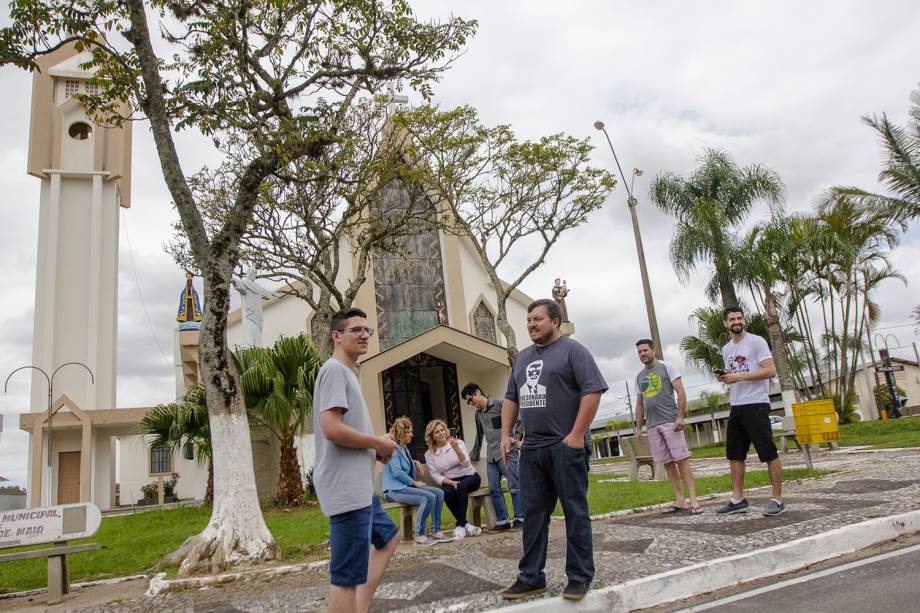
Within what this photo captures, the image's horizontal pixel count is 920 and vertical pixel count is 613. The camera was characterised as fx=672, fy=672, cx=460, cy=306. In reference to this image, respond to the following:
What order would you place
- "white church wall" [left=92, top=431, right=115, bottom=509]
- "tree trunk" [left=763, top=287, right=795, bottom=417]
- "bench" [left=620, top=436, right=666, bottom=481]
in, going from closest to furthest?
"bench" [left=620, top=436, right=666, bottom=481]
"tree trunk" [left=763, top=287, right=795, bottom=417]
"white church wall" [left=92, top=431, right=115, bottom=509]

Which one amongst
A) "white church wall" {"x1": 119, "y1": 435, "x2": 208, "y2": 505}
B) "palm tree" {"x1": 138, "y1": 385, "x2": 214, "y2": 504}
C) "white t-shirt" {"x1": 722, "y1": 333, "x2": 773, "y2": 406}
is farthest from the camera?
"white church wall" {"x1": 119, "y1": 435, "x2": 208, "y2": 505}

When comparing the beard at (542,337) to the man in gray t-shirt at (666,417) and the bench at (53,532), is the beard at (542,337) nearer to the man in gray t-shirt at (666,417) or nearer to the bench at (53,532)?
the man in gray t-shirt at (666,417)

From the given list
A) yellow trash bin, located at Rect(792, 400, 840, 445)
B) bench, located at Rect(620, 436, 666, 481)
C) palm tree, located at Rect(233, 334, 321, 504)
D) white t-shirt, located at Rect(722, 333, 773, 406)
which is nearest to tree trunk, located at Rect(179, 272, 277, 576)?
white t-shirt, located at Rect(722, 333, 773, 406)

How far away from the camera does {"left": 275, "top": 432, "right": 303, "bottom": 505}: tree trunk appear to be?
43.0 feet

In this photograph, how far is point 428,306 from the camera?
2362cm

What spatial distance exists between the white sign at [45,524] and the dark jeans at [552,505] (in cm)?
454

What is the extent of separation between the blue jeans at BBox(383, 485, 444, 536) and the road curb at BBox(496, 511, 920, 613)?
10.5ft

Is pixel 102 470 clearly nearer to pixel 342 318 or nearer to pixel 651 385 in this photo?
pixel 651 385

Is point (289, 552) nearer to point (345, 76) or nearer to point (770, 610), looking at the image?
point (770, 610)

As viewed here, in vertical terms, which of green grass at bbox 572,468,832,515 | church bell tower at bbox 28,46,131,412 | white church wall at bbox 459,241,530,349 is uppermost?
church bell tower at bbox 28,46,131,412

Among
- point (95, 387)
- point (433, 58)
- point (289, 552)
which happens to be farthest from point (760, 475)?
point (95, 387)

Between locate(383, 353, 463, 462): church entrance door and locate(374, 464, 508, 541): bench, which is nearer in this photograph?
locate(374, 464, 508, 541): bench

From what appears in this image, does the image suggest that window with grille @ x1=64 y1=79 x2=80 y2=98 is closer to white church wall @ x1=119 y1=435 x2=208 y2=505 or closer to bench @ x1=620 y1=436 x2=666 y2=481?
white church wall @ x1=119 y1=435 x2=208 y2=505

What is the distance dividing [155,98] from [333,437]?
6223mm
